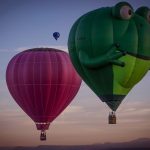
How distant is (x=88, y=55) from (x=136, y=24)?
7.16ft

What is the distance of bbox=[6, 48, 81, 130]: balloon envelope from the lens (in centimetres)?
2638

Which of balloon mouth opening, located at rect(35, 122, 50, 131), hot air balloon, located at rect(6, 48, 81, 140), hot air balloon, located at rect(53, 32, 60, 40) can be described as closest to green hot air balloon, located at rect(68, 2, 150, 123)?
hot air balloon, located at rect(6, 48, 81, 140)

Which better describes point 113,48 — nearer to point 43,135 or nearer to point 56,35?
point 43,135

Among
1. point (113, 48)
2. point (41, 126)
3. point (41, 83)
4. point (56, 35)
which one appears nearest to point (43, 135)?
point (41, 126)

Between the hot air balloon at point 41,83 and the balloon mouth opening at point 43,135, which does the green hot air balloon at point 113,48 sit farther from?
the balloon mouth opening at point 43,135

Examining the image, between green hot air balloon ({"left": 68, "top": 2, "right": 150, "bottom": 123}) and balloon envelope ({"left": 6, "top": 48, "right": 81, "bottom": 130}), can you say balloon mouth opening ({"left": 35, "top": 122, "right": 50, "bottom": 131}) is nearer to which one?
balloon envelope ({"left": 6, "top": 48, "right": 81, "bottom": 130})

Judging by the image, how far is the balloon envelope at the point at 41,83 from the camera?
86.5 feet

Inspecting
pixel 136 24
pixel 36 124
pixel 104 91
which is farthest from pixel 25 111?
pixel 136 24

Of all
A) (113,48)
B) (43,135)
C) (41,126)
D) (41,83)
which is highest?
(113,48)

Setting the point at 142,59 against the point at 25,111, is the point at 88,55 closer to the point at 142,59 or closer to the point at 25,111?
the point at 142,59

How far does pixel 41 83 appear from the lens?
26.4 m

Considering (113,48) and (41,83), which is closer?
(113,48)

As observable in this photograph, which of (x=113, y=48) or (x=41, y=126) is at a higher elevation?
(x=113, y=48)

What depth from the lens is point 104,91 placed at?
2136cm
